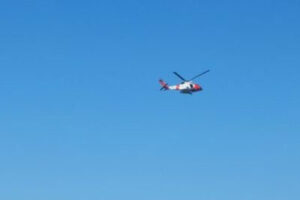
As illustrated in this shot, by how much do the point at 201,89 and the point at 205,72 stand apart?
5569 mm

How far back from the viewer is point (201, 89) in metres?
186

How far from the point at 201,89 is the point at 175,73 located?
33.7 ft

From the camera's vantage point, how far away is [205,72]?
186 m

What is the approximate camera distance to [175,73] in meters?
190

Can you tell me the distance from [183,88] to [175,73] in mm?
5669

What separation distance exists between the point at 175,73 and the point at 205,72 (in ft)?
32.8

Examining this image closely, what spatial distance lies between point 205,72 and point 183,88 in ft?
28.8

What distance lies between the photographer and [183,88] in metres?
188
